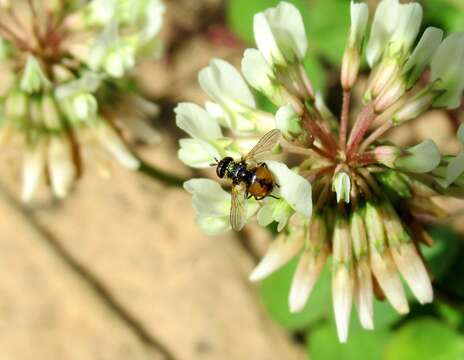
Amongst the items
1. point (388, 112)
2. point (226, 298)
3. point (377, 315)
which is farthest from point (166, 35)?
point (388, 112)

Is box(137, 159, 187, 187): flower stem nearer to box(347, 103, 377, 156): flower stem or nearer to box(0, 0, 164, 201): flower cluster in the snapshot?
box(0, 0, 164, 201): flower cluster

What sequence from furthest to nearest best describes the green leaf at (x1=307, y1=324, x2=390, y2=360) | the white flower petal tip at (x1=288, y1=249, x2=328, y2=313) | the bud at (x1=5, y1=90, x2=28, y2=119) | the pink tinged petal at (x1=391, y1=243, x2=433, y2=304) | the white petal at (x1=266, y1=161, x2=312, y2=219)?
the green leaf at (x1=307, y1=324, x2=390, y2=360) < the bud at (x1=5, y1=90, x2=28, y2=119) < the white flower petal tip at (x1=288, y1=249, x2=328, y2=313) < the pink tinged petal at (x1=391, y1=243, x2=433, y2=304) < the white petal at (x1=266, y1=161, x2=312, y2=219)

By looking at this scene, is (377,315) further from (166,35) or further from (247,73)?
(166,35)

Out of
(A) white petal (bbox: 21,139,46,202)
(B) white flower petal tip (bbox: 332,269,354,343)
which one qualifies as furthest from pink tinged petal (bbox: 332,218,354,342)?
(A) white petal (bbox: 21,139,46,202)

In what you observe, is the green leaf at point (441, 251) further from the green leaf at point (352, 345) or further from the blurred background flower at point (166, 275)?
the green leaf at point (352, 345)

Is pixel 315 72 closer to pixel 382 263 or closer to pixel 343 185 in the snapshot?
pixel 382 263

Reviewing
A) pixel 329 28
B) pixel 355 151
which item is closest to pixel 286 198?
pixel 355 151
